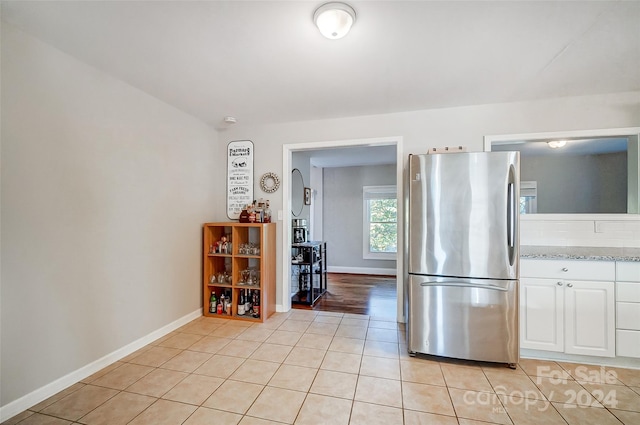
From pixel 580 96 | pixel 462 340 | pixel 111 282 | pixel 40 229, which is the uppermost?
pixel 580 96

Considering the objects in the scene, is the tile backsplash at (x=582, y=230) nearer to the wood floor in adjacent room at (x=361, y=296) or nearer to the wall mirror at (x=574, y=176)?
the wall mirror at (x=574, y=176)

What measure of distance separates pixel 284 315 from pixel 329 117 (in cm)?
245

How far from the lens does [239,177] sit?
3543mm

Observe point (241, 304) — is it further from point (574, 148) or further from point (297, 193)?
point (574, 148)

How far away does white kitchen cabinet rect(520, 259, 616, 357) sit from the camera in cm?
212

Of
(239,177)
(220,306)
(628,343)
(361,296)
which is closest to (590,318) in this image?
(628,343)

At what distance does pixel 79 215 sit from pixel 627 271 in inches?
166

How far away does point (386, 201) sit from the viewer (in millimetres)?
6008

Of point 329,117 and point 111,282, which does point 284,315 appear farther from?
point 329,117

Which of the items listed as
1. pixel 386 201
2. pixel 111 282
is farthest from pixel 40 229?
pixel 386 201

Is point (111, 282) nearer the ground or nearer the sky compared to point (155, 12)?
nearer the ground

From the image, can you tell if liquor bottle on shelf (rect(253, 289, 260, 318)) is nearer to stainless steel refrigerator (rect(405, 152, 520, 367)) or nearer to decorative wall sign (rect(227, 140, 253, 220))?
decorative wall sign (rect(227, 140, 253, 220))

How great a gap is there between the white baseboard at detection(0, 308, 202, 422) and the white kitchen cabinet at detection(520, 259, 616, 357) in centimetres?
334

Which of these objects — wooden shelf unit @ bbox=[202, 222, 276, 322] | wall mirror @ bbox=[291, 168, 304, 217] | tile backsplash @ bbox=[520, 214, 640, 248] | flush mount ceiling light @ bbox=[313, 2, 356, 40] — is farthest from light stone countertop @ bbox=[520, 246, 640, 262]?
wall mirror @ bbox=[291, 168, 304, 217]
